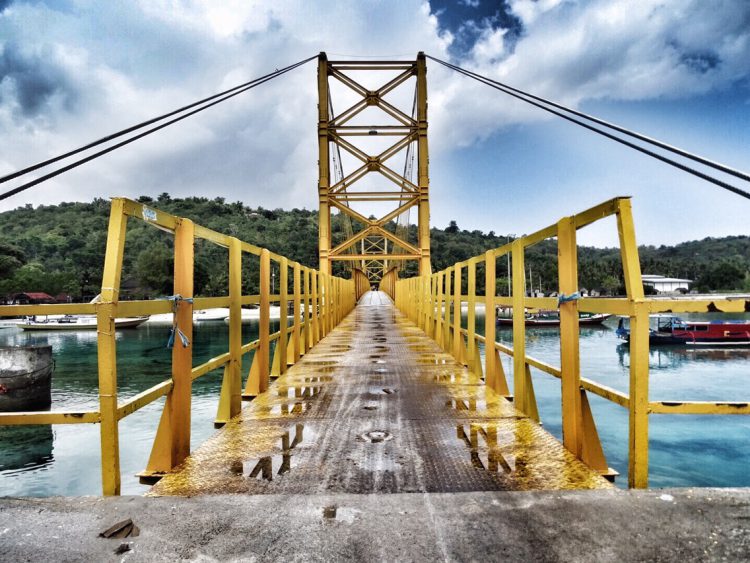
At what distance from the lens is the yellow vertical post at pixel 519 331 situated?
334cm

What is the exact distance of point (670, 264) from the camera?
336 ft

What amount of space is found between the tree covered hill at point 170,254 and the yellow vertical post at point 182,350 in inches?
1922

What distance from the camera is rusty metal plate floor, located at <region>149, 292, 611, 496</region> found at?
6.63 feet

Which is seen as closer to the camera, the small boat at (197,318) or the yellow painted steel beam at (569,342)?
the yellow painted steel beam at (569,342)

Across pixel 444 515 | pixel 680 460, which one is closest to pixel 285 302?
pixel 444 515

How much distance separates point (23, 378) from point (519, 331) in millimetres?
14951

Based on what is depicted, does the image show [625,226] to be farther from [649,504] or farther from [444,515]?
[444,515]

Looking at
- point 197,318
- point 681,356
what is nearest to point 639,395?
point 681,356

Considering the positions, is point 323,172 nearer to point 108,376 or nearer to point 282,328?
point 282,328

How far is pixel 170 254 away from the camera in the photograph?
6975 cm

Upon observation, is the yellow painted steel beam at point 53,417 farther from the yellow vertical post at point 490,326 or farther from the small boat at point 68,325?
the small boat at point 68,325

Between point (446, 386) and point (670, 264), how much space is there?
119 meters

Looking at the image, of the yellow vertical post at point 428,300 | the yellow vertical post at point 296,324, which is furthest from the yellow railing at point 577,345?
the yellow vertical post at point 428,300

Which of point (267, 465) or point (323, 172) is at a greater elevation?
point (323, 172)
